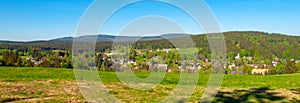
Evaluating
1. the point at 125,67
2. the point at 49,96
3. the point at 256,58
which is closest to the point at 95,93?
the point at 49,96

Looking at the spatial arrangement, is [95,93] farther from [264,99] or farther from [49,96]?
[264,99]

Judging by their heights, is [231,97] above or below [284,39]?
below

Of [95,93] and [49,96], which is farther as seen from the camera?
[95,93]

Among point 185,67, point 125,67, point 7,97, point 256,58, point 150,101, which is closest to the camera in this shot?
point 7,97

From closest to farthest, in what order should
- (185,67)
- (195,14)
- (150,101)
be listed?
(195,14) → (150,101) → (185,67)

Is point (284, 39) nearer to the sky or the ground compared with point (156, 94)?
nearer to the sky

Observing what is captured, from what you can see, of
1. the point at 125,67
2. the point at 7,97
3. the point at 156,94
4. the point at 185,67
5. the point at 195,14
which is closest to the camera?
the point at 195,14

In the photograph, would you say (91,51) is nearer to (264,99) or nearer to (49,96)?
(49,96)

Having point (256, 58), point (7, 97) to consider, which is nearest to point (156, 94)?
point (7, 97)

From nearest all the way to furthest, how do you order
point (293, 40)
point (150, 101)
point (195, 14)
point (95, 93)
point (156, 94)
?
1. point (195, 14)
2. point (150, 101)
3. point (95, 93)
4. point (156, 94)
5. point (293, 40)
